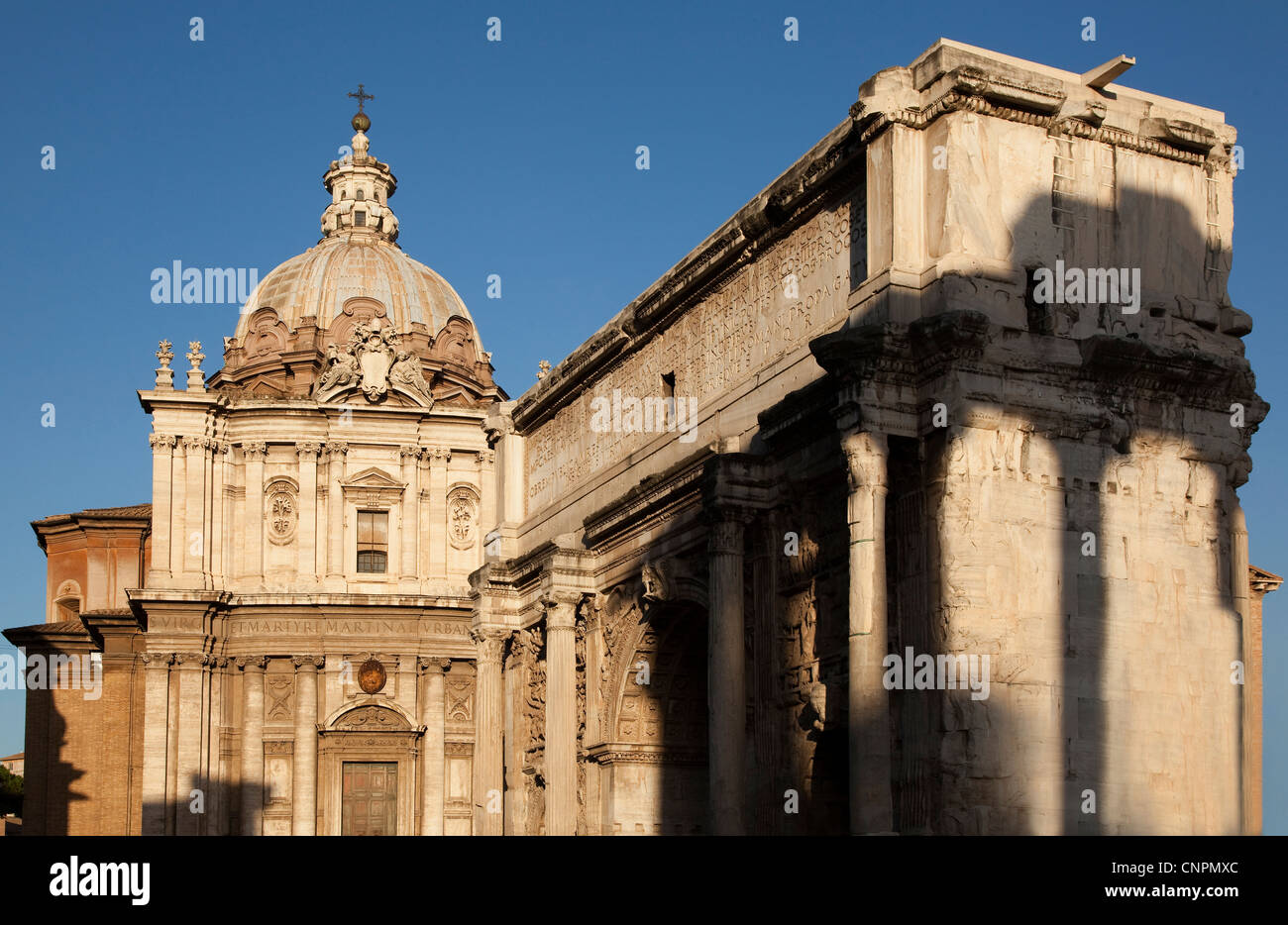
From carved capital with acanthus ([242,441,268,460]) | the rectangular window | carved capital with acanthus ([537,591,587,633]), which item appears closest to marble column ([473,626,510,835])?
carved capital with acanthus ([537,591,587,633])

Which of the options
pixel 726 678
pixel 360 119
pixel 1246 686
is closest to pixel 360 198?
pixel 360 119

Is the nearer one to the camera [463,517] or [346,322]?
[463,517]

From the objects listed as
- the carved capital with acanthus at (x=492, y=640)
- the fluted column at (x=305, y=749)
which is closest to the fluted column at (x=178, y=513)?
the fluted column at (x=305, y=749)

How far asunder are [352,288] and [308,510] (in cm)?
863

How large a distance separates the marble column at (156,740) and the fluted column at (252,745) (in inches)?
71.6

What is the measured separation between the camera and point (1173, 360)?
19.3 meters

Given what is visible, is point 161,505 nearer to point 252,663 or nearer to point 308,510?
point 308,510

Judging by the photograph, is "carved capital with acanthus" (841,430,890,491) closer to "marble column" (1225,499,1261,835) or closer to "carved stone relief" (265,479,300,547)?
"marble column" (1225,499,1261,835)

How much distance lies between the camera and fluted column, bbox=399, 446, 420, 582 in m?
43.2

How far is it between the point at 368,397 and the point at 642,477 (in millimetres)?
18439

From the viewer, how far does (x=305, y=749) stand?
135 feet
